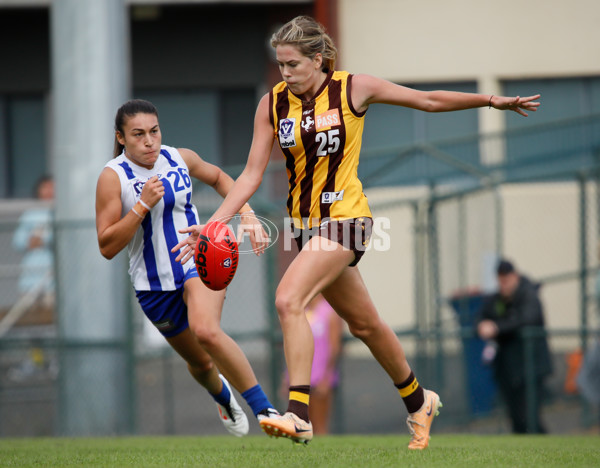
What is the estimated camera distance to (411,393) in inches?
225

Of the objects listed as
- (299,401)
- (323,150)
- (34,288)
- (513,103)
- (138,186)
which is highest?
(513,103)

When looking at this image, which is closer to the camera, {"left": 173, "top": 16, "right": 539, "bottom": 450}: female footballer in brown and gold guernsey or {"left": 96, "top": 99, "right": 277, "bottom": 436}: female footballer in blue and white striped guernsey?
{"left": 173, "top": 16, "right": 539, "bottom": 450}: female footballer in brown and gold guernsey

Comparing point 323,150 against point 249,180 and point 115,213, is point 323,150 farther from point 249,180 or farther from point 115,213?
point 115,213

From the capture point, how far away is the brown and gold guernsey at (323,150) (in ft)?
16.8

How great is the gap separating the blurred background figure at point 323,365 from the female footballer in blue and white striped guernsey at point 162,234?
4163mm

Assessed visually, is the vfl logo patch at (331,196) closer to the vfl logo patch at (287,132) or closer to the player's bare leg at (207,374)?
the vfl logo patch at (287,132)

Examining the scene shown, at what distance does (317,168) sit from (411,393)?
1590 mm

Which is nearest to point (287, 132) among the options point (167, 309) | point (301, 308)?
point (301, 308)

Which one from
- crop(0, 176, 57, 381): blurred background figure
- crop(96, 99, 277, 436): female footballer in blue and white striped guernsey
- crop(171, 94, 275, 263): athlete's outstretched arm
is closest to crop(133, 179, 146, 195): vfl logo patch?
crop(96, 99, 277, 436): female footballer in blue and white striped guernsey

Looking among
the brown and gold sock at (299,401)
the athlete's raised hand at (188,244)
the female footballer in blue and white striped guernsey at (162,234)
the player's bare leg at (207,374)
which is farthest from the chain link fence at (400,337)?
the brown and gold sock at (299,401)

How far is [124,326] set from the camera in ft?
35.0

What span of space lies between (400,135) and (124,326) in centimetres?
671

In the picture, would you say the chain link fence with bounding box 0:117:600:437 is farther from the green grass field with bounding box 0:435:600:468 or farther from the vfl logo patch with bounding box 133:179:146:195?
the vfl logo patch with bounding box 133:179:146:195

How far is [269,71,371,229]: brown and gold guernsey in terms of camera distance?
5105mm
